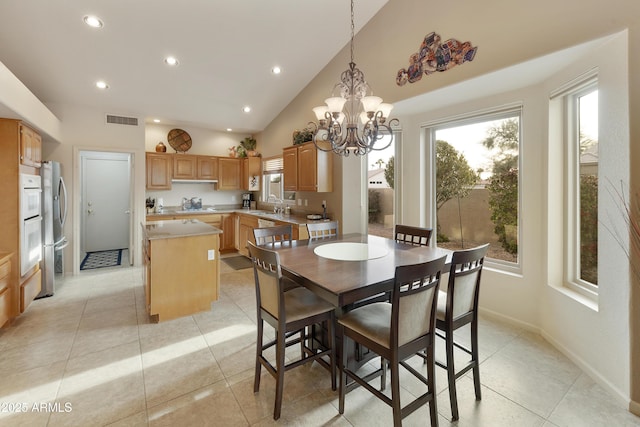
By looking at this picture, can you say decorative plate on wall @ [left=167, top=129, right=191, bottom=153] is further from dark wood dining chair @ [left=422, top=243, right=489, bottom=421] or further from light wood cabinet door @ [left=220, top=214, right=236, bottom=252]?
dark wood dining chair @ [left=422, top=243, right=489, bottom=421]

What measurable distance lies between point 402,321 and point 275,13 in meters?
3.49

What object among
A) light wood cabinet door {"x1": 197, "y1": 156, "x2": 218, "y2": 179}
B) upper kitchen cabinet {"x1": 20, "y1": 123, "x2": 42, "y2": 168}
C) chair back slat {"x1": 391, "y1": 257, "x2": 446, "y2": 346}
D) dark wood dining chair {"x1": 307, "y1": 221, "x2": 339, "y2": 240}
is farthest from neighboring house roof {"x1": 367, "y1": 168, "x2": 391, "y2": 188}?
upper kitchen cabinet {"x1": 20, "y1": 123, "x2": 42, "y2": 168}

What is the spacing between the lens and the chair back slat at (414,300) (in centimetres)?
147

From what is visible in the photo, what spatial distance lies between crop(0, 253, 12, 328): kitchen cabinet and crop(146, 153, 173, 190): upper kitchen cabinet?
2.82m

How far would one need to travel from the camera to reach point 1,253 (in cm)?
289

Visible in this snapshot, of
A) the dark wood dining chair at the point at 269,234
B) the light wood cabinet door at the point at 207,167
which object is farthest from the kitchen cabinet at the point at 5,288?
the light wood cabinet door at the point at 207,167

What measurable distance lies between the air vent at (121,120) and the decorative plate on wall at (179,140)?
881 mm

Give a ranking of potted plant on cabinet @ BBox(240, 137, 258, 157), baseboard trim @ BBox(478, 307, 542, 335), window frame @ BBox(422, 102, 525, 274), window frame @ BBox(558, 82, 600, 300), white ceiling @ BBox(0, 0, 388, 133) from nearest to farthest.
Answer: window frame @ BBox(558, 82, 600, 300), baseboard trim @ BBox(478, 307, 542, 335), window frame @ BBox(422, 102, 525, 274), white ceiling @ BBox(0, 0, 388, 133), potted plant on cabinet @ BBox(240, 137, 258, 157)

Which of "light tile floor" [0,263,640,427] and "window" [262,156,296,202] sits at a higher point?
"window" [262,156,296,202]

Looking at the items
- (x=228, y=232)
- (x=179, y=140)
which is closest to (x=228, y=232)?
(x=228, y=232)

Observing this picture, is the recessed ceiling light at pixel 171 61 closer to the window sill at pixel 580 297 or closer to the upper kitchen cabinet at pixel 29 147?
the upper kitchen cabinet at pixel 29 147

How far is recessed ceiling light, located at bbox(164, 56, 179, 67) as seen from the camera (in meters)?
3.83

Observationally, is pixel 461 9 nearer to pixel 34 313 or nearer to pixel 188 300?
pixel 188 300

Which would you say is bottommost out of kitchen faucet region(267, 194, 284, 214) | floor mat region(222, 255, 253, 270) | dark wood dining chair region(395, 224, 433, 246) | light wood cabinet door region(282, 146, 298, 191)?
floor mat region(222, 255, 253, 270)
